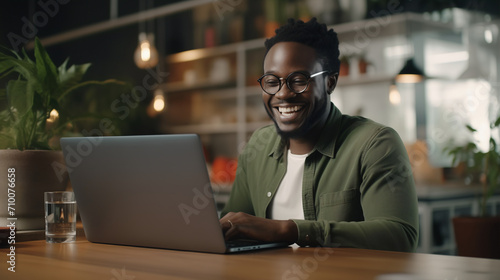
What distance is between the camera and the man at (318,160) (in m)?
1.47

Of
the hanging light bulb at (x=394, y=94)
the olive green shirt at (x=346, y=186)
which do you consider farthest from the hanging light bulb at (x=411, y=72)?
the olive green shirt at (x=346, y=186)

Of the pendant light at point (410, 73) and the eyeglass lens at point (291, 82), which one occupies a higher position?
the pendant light at point (410, 73)

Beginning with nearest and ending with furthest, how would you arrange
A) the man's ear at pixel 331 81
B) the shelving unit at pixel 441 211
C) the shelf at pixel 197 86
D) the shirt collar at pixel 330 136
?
the shirt collar at pixel 330 136 < the man's ear at pixel 331 81 < the shelving unit at pixel 441 211 < the shelf at pixel 197 86

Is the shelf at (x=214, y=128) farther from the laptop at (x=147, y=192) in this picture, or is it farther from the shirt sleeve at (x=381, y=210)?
the laptop at (x=147, y=192)

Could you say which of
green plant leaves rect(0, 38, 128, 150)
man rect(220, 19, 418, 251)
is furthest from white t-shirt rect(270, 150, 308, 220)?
green plant leaves rect(0, 38, 128, 150)

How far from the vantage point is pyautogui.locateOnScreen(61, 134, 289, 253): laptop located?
3.63ft

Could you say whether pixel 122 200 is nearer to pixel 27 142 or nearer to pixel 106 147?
pixel 106 147

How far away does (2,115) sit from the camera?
1.54m

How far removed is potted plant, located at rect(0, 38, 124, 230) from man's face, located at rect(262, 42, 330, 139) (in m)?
0.65

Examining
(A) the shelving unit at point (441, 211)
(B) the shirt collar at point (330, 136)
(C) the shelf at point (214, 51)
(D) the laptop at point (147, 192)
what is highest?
(C) the shelf at point (214, 51)

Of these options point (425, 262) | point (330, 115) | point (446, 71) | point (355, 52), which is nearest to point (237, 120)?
point (355, 52)

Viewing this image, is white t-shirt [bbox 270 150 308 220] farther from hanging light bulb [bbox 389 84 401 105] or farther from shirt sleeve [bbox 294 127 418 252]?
hanging light bulb [bbox 389 84 401 105]

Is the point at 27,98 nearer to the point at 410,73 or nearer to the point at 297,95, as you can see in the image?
the point at 297,95

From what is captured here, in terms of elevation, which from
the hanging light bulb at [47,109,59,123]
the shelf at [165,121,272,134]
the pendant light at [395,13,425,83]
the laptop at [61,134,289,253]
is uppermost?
the pendant light at [395,13,425,83]
